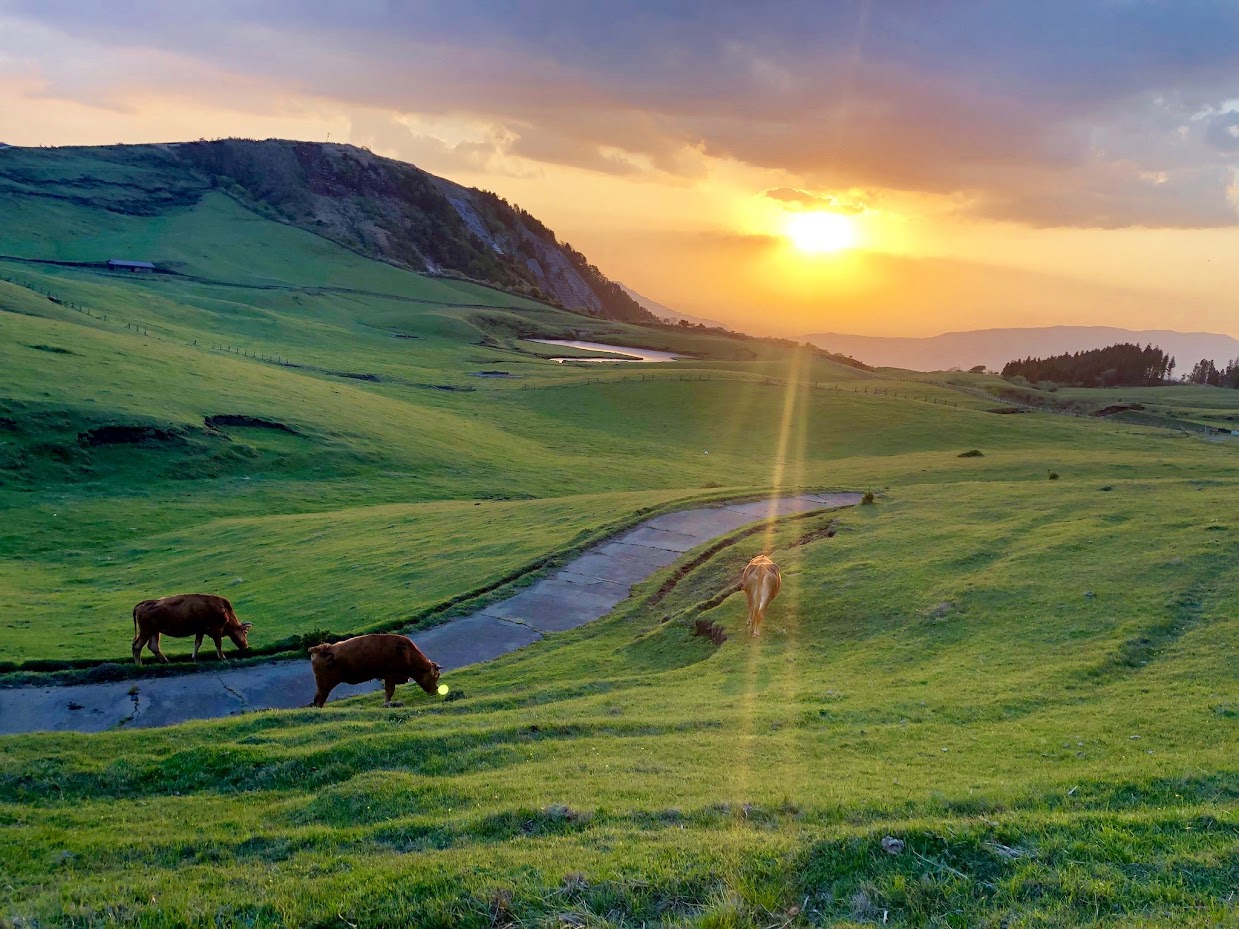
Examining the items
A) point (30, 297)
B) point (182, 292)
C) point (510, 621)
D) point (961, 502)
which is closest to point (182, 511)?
point (510, 621)

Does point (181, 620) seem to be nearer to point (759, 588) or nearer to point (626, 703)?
point (626, 703)

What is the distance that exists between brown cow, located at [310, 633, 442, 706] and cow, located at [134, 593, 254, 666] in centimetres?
593

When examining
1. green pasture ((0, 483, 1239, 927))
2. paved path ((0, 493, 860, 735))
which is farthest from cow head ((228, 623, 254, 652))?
green pasture ((0, 483, 1239, 927))

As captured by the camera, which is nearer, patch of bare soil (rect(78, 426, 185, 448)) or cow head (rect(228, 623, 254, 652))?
cow head (rect(228, 623, 254, 652))

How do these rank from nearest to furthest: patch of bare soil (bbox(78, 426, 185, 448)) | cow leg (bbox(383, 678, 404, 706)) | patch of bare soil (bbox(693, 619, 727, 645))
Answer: cow leg (bbox(383, 678, 404, 706)), patch of bare soil (bbox(693, 619, 727, 645)), patch of bare soil (bbox(78, 426, 185, 448))

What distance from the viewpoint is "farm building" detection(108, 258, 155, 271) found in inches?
5984

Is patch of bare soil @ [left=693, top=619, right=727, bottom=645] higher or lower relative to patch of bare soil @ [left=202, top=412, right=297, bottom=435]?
lower

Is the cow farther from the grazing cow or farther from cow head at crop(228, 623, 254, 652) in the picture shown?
the grazing cow

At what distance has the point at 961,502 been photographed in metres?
36.0

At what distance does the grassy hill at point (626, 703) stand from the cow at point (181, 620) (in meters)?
1.76

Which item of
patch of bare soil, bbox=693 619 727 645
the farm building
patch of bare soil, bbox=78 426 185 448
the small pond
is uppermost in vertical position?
the farm building

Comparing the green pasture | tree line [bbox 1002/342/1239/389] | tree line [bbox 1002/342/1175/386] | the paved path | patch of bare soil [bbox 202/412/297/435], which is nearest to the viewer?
the green pasture

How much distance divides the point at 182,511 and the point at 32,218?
176 m

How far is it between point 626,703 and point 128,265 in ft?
553
